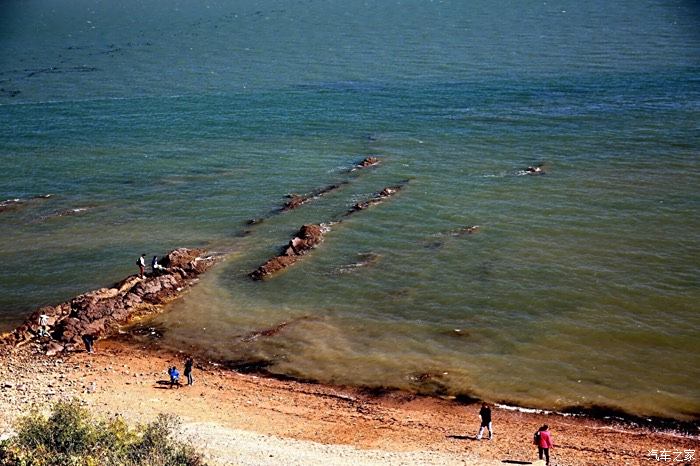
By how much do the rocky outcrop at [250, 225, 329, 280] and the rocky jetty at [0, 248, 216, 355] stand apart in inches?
174

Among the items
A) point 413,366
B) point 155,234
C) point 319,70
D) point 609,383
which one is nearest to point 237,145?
point 155,234

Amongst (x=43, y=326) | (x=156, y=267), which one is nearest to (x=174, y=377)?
(x=43, y=326)

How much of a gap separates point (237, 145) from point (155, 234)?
2258 centimetres

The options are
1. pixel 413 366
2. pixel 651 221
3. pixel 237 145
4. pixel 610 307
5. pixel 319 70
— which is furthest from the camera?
pixel 319 70

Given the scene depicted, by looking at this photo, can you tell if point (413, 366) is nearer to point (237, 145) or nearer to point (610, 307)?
point (610, 307)

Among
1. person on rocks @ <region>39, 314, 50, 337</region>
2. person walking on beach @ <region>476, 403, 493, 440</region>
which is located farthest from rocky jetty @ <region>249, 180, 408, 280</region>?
person walking on beach @ <region>476, 403, 493, 440</region>

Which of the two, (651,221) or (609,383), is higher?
(651,221)

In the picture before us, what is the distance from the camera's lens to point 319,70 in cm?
11681

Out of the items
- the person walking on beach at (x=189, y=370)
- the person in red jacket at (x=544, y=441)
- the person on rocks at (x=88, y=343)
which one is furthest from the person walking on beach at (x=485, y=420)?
the person on rocks at (x=88, y=343)

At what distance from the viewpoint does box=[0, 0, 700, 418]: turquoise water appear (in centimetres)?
4475

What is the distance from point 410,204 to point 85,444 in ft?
133

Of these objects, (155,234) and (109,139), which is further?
(109,139)

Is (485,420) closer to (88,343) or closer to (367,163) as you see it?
(88,343)

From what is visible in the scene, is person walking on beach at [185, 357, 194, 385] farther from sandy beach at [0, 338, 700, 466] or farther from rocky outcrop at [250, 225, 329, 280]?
rocky outcrop at [250, 225, 329, 280]
